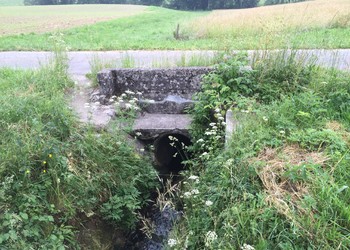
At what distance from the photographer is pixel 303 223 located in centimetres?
262

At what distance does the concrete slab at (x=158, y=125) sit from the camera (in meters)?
5.51

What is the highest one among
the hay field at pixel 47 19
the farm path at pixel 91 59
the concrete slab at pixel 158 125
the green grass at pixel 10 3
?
the farm path at pixel 91 59

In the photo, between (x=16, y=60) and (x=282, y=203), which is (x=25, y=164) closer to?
(x=282, y=203)

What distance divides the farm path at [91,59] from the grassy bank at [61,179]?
552 millimetres

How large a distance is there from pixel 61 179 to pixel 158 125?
7.17 ft

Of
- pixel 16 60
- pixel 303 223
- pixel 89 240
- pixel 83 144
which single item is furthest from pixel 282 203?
pixel 16 60

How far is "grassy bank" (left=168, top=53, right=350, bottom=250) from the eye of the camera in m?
2.68

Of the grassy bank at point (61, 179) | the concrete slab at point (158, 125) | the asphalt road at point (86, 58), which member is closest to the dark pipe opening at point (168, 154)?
the concrete slab at point (158, 125)

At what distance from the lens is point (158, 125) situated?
5648mm

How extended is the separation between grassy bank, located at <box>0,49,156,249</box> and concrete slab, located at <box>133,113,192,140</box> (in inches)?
18.5

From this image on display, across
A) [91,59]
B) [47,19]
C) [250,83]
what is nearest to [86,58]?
[91,59]

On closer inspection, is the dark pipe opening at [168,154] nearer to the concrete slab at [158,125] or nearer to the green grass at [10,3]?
the concrete slab at [158,125]

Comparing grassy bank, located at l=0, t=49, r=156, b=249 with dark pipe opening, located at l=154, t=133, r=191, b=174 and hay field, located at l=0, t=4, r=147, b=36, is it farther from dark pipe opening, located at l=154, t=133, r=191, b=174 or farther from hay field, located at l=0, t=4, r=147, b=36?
hay field, located at l=0, t=4, r=147, b=36

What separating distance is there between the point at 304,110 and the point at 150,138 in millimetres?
2436
